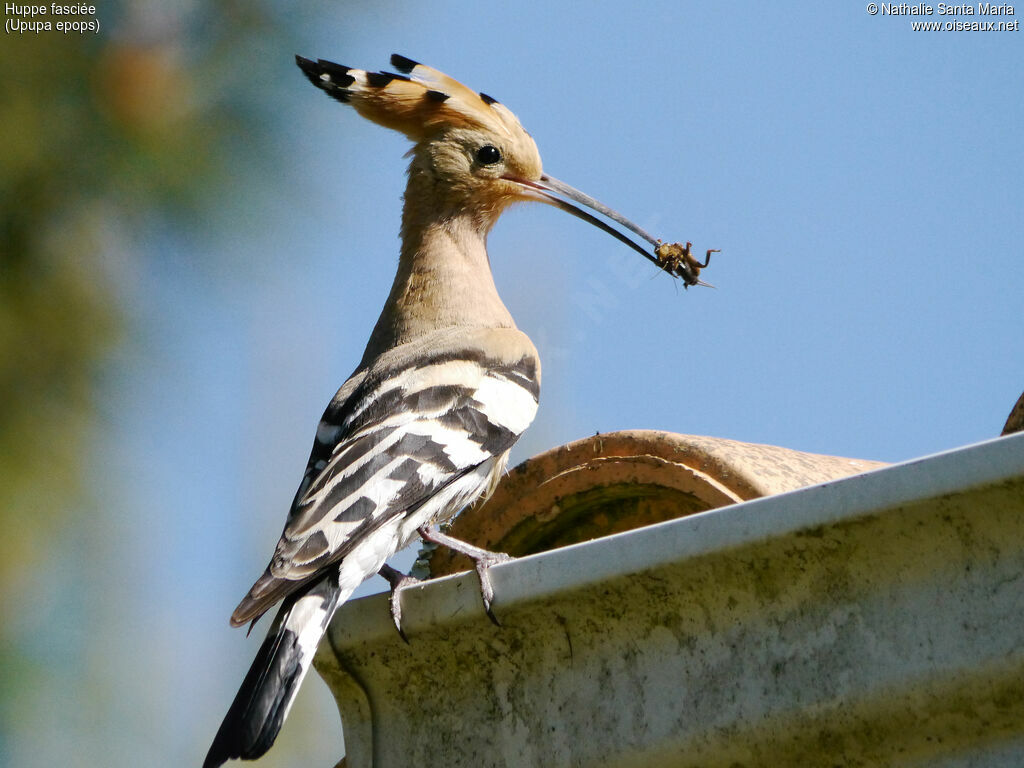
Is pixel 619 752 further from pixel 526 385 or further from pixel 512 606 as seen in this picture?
pixel 526 385

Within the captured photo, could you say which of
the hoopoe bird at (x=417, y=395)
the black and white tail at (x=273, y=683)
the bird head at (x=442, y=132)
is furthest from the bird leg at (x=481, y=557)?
the bird head at (x=442, y=132)

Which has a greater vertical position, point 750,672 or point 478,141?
point 478,141

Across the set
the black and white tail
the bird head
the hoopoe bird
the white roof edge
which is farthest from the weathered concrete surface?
the bird head

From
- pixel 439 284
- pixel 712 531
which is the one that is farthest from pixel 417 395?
pixel 712 531

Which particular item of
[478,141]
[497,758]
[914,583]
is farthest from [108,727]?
[914,583]

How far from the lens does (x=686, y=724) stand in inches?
42.7

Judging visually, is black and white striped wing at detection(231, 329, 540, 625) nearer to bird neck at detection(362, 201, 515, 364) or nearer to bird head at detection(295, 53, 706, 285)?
bird neck at detection(362, 201, 515, 364)

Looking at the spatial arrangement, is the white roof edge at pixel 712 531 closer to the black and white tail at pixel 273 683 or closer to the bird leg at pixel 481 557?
the bird leg at pixel 481 557

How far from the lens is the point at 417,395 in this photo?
7.05 ft

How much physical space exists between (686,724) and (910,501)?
28cm

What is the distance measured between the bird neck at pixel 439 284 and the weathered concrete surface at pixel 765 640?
1.23 meters

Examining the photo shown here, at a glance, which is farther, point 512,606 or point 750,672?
point 512,606

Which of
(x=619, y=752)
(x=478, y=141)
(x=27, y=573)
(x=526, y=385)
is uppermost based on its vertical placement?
(x=478, y=141)

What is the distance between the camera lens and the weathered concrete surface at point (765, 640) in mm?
938
